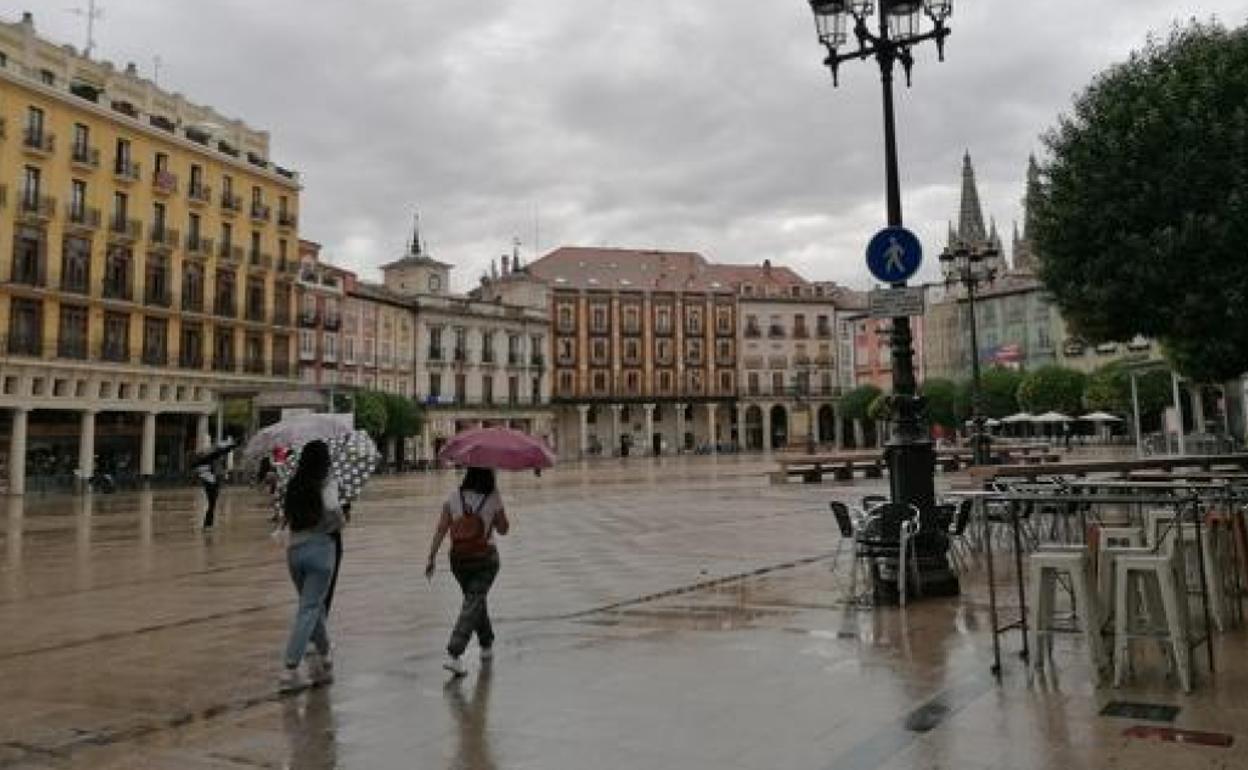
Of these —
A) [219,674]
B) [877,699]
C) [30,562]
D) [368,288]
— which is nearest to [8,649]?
[219,674]

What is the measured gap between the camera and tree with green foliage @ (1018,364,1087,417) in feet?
217

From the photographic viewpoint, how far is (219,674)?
274 inches

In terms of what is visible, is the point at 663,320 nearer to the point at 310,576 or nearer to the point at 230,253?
the point at 230,253

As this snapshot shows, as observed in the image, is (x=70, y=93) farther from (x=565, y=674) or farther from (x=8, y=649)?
(x=565, y=674)

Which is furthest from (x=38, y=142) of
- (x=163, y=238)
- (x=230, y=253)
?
(x=230, y=253)

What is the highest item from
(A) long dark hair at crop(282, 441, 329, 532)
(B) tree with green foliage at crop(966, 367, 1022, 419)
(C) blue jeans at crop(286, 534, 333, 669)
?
(B) tree with green foliage at crop(966, 367, 1022, 419)

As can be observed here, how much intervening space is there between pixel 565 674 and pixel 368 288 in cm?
6749

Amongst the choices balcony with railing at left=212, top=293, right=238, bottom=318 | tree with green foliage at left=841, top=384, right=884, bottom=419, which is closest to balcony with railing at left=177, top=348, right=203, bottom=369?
balcony with railing at left=212, top=293, right=238, bottom=318

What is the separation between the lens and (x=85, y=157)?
4503 cm

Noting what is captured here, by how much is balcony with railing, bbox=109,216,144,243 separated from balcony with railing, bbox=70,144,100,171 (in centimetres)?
253

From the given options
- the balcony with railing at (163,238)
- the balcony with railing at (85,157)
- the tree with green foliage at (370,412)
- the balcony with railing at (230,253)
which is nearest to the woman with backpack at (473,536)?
the balcony with railing at (85,157)

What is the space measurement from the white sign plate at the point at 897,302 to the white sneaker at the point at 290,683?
218 inches

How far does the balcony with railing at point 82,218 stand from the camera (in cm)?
4425

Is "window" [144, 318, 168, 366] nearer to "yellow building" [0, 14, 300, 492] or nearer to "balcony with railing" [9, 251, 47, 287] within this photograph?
"yellow building" [0, 14, 300, 492]
